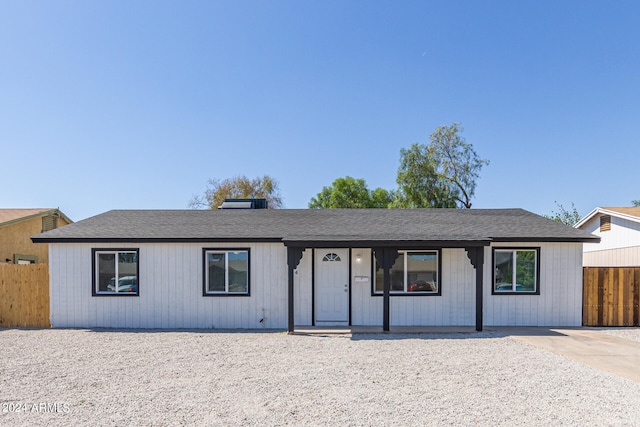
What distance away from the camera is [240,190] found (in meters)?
38.1

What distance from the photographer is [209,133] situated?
20.3m

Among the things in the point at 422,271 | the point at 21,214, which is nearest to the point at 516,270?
Result: the point at 422,271

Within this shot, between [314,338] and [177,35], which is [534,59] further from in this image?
[314,338]

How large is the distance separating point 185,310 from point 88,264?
9.29ft

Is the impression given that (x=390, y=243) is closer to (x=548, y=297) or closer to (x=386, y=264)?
(x=386, y=264)

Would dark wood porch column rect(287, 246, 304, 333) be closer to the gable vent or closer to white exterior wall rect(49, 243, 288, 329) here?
white exterior wall rect(49, 243, 288, 329)

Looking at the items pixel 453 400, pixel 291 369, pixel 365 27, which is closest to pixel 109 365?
pixel 291 369

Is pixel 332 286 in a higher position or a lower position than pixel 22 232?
lower

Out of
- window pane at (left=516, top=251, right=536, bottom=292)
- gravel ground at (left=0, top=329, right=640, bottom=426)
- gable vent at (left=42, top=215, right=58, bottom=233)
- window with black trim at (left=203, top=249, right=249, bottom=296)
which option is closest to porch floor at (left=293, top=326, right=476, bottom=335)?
gravel ground at (left=0, top=329, right=640, bottom=426)

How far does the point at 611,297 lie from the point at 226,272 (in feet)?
33.6

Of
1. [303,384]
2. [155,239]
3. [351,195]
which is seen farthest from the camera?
[351,195]

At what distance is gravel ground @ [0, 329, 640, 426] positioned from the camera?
14.6ft

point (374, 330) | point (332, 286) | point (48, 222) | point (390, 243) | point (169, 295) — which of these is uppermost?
point (48, 222)

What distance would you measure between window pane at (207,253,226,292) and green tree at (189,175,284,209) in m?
27.7
